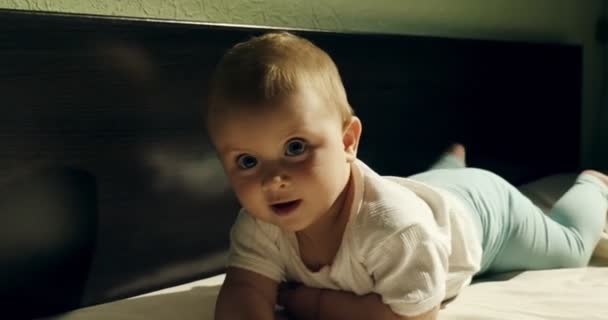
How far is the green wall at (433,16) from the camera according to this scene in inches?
41.6

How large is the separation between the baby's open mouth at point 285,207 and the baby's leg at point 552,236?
503 millimetres

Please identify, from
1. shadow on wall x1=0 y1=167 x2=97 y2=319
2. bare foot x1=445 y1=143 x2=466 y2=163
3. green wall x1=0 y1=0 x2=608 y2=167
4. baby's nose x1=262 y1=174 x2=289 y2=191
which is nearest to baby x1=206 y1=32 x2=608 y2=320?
baby's nose x1=262 y1=174 x2=289 y2=191

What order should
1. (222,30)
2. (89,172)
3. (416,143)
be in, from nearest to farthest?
(89,172) → (222,30) → (416,143)

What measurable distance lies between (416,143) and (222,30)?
60 centimetres

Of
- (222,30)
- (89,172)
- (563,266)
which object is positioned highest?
(222,30)

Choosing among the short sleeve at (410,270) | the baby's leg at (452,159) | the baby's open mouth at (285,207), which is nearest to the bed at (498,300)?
the short sleeve at (410,270)

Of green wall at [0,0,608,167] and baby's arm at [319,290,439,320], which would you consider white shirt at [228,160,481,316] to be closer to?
baby's arm at [319,290,439,320]

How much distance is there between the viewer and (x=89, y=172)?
945mm

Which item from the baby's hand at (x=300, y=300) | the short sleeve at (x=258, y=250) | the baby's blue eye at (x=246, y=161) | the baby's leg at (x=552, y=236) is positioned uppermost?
the baby's blue eye at (x=246, y=161)

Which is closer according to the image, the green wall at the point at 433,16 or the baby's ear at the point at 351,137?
the baby's ear at the point at 351,137

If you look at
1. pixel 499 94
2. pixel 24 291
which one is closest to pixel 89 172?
pixel 24 291

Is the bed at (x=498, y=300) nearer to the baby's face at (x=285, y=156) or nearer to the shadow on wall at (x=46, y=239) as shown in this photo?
the shadow on wall at (x=46, y=239)

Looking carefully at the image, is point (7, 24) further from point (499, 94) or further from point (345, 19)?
point (499, 94)

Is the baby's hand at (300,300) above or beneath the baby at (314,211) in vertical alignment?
beneath
